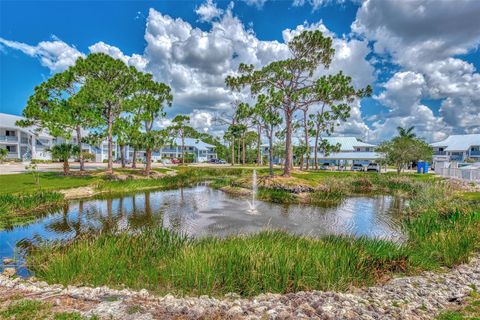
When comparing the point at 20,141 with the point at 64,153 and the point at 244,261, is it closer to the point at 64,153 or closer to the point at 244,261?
the point at 64,153

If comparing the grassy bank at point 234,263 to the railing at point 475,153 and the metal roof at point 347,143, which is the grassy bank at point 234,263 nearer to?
the metal roof at point 347,143

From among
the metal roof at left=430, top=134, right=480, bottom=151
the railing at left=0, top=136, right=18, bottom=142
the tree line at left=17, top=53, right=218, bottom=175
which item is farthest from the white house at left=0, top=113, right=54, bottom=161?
the metal roof at left=430, top=134, right=480, bottom=151

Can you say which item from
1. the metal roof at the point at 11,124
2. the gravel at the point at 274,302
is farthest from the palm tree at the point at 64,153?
the metal roof at the point at 11,124

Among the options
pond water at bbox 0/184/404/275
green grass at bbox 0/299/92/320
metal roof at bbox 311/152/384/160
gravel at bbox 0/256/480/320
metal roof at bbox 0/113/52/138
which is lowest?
pond water at bbox 0/184/404/275

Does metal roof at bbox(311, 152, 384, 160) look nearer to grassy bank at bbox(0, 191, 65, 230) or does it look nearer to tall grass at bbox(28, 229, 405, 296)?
grassy bank at bbox(0, 191, 65, 230)

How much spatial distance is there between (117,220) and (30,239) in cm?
382

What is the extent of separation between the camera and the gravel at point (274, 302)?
4.84 metres

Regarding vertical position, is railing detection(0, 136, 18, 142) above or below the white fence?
above

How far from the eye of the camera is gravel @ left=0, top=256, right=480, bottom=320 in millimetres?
4844

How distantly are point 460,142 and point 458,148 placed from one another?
429 cm

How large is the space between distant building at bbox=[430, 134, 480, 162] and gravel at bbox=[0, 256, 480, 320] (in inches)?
3029

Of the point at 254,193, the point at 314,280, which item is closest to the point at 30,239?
the point at 314,280

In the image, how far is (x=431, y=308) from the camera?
16.9ft

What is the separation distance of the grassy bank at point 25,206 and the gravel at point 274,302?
8332 millimetres
